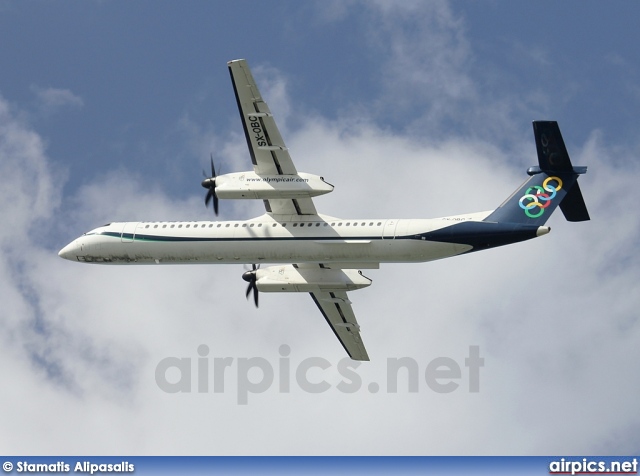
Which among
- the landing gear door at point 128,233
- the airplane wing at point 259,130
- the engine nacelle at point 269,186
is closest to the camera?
the airplane wing at point 259,130

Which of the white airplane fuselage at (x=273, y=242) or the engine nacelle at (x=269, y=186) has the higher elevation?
the engine nacelle at (x=269, y=186)

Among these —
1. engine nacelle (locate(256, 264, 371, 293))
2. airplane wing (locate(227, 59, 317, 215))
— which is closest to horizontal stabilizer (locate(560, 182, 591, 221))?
engine nacelle (locate(256, 264, 371, 293))

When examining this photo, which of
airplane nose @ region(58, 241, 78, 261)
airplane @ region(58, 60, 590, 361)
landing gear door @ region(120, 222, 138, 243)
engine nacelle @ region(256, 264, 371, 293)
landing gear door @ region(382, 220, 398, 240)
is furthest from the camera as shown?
engine nacelle @ region(256, 264, 371, 293)

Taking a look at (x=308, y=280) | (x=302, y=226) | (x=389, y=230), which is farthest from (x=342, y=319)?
(x=389, y=230)

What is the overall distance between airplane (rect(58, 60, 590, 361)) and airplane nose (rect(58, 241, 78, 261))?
4.59ft

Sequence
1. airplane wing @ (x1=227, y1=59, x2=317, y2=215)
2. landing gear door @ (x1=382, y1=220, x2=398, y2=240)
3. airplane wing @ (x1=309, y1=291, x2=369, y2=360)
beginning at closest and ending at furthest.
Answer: airplane wing @ (x1=227, y1=59, x2=317, y2=215) → landing gear door @ (x1=382, y1=220, x2=398, y2=240) → airplane wing @ (x1=309, y1=291, x2=369, y2=360)

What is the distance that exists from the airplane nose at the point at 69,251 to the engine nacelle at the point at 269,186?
8.68 meters

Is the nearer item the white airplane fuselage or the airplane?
the airplane

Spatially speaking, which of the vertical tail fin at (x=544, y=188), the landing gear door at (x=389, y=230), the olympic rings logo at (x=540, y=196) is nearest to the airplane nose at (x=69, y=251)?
the landing gear door at (x=389, y=230)

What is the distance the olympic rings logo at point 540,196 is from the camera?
5656cm

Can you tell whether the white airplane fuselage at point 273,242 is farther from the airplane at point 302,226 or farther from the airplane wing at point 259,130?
the airplane wing at point 259,130

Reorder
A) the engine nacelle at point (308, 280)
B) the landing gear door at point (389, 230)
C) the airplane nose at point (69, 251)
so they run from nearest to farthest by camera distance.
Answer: the landing gear door at point (389, 230)
the airplane nose at point (69, 251)
the engine nacelle at point (308, 280)

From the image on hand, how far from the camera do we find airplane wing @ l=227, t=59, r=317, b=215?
5509 cm

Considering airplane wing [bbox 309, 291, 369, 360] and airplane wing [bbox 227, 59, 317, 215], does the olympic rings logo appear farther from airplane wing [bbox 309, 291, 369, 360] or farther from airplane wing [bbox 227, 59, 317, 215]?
airplane wing [bbox 309, 291, 369, 360]
